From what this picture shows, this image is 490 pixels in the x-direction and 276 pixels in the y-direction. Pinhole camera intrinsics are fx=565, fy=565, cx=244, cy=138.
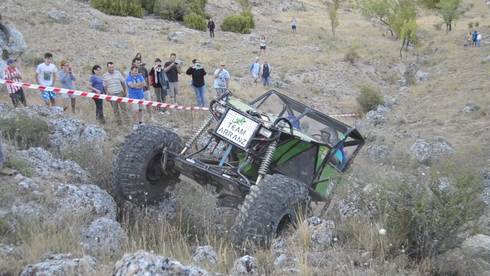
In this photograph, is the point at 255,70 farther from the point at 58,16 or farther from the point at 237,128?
the point at 237,128

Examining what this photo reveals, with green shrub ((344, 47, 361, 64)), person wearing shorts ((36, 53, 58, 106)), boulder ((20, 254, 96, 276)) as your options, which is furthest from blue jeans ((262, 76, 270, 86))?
boulder ((20, 254, 96, 276))

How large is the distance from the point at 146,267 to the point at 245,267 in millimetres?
1049

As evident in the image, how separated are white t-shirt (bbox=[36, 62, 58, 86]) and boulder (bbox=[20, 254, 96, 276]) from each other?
25.4 feet

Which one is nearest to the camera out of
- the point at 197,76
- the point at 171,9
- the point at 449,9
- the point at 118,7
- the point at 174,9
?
the point at 197,76

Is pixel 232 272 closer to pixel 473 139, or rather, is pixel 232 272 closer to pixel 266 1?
pixel 473 139

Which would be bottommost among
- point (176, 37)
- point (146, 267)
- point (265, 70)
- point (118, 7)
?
point (265, 70)

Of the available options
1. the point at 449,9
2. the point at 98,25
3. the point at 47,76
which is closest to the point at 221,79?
the point at 47,76

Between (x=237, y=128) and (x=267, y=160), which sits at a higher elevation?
(x=237, y=128)

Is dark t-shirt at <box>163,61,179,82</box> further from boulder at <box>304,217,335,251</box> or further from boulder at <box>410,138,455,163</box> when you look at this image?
boulder at <box>304,217,335,251</box>

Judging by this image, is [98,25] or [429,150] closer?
[429,150]

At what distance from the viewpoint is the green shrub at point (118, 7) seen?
35.9 metres

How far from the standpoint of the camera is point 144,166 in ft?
20.9

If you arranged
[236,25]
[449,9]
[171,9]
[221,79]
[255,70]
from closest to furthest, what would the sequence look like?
1. [221,79]
2. [255,70]
3. [236,25]
4. [171,9]
5. [449,9]

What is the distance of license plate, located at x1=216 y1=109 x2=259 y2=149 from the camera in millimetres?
6105
